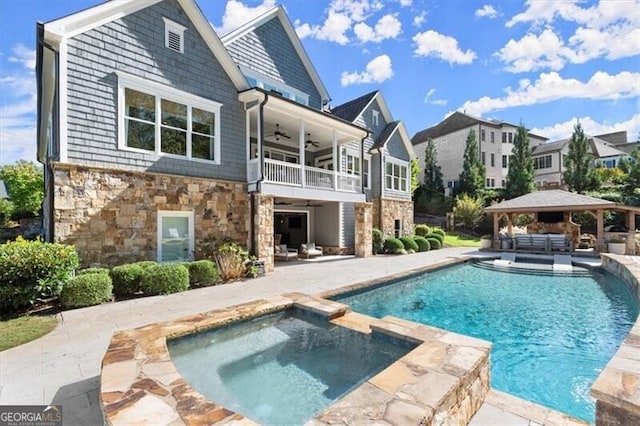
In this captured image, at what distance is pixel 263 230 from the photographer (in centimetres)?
1090

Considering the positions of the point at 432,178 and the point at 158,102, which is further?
the point at 432,178

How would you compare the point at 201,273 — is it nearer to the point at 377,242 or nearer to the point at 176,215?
the point at 176,215

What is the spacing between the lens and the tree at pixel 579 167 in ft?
95.3

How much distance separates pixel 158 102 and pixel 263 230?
5.33 meters

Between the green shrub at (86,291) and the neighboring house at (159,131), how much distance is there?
1.46 m

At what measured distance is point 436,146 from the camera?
122 ft

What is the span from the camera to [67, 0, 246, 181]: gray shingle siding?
→ 793cm

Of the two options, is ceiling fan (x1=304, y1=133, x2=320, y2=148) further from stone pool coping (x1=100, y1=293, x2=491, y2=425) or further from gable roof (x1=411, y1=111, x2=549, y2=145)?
gable roof (x1=411, y1=111, x2=549, y2=145)

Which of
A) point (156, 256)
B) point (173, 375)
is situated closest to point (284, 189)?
point (156, 256)

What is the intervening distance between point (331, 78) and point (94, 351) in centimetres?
1740

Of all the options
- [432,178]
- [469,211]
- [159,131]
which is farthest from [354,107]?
[432,178]

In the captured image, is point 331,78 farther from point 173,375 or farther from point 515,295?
point 173,375

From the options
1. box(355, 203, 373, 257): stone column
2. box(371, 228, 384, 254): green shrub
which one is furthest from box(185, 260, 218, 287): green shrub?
box(371, 228, 384, 254): green shrub

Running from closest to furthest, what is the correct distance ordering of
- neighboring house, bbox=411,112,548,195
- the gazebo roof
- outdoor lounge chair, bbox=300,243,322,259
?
1. outdoor lounge chair, bbox=300,243,322,259
2. the gazebo roof
3. neighboring house, bbox=411,112,548,195
